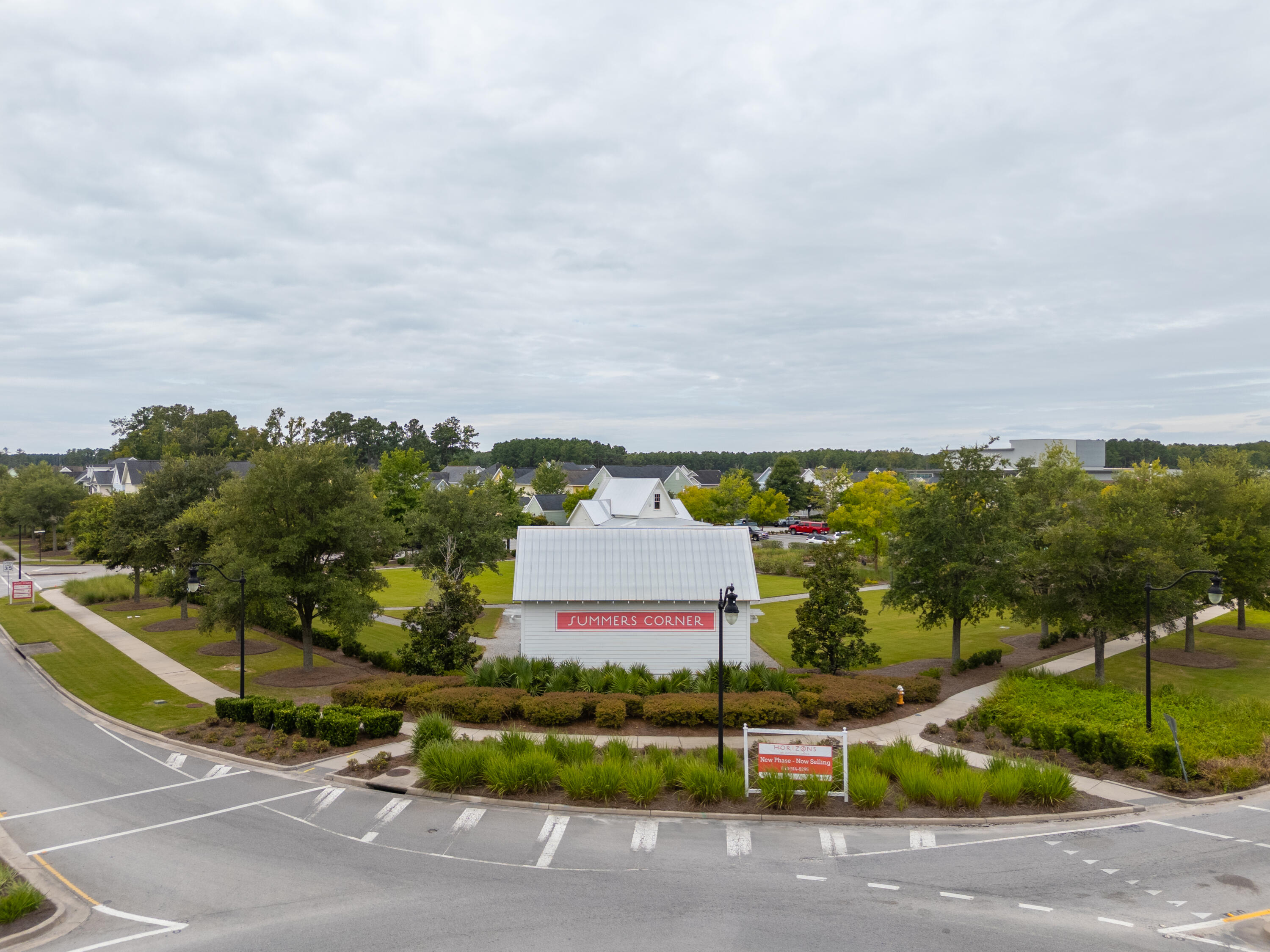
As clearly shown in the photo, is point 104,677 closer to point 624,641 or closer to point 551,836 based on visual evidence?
point 624,641

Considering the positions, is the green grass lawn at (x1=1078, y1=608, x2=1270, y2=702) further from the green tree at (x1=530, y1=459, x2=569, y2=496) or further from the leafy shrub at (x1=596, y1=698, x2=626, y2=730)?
the green tree at (x1=530, y1=459, x2=569, y2=496)

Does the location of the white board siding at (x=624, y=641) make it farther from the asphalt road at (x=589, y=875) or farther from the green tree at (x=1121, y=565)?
the asphalt road at (x=589, y=875)

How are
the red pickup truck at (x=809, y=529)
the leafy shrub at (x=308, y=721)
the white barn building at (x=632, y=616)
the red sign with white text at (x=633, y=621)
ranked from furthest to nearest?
1. the red pickup truck at (x=809, y=529)
2. the red sign with white text at (x=633, y=621)
3. the white barn building at (x=632, y=616)
4. the leafy shrub at (x=308, y=721)

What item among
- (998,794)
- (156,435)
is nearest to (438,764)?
(998,794)

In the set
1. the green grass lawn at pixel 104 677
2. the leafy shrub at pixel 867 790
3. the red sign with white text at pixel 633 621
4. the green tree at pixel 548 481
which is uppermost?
the green tree at pixel 548 481

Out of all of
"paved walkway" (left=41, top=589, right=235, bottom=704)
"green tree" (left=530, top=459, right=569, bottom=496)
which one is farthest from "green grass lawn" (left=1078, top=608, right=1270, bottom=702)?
"green tree" (left=530, top=459, right=569, bottom=496)

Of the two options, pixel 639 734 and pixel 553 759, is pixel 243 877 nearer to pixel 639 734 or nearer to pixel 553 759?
pixel 553 759

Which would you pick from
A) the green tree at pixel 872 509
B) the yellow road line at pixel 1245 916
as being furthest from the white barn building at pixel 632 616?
the green tree at pixel 872 509
